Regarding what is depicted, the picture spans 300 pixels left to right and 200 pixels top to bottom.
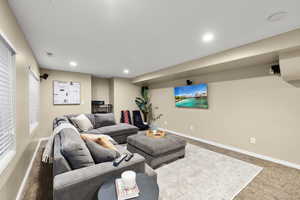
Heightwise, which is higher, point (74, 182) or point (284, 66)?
point (284, 66)

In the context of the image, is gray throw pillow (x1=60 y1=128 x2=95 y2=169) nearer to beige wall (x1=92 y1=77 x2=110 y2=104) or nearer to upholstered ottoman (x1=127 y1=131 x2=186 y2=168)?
upholstered ottoman (x1=127 y1=131 x2=186 y2=168)

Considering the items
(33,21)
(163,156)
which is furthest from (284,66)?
(33,21)

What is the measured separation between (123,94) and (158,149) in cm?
389

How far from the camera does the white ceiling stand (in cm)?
146

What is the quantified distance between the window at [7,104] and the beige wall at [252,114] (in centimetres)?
412

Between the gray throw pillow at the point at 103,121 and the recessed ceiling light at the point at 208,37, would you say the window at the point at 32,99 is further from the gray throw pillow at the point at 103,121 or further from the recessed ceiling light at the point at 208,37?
the recessed ceiling light at the point at 208,37

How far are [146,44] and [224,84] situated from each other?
7.94 feet

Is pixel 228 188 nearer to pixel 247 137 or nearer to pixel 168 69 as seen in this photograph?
pixel 247 137

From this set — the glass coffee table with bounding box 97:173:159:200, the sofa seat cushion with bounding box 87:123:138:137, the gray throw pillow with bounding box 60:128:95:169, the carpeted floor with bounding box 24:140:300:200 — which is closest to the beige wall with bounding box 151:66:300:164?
the carpeted floor with bounding box 24:140:300:200

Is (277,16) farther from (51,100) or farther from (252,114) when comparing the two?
(51,100)

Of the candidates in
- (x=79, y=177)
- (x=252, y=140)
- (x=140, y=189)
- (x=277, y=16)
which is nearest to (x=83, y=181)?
(x=79, y=177)

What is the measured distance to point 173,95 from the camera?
497 cm

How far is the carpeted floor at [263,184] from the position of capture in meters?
1.68

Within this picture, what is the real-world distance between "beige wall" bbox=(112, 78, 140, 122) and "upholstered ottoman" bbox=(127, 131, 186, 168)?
2.97m
